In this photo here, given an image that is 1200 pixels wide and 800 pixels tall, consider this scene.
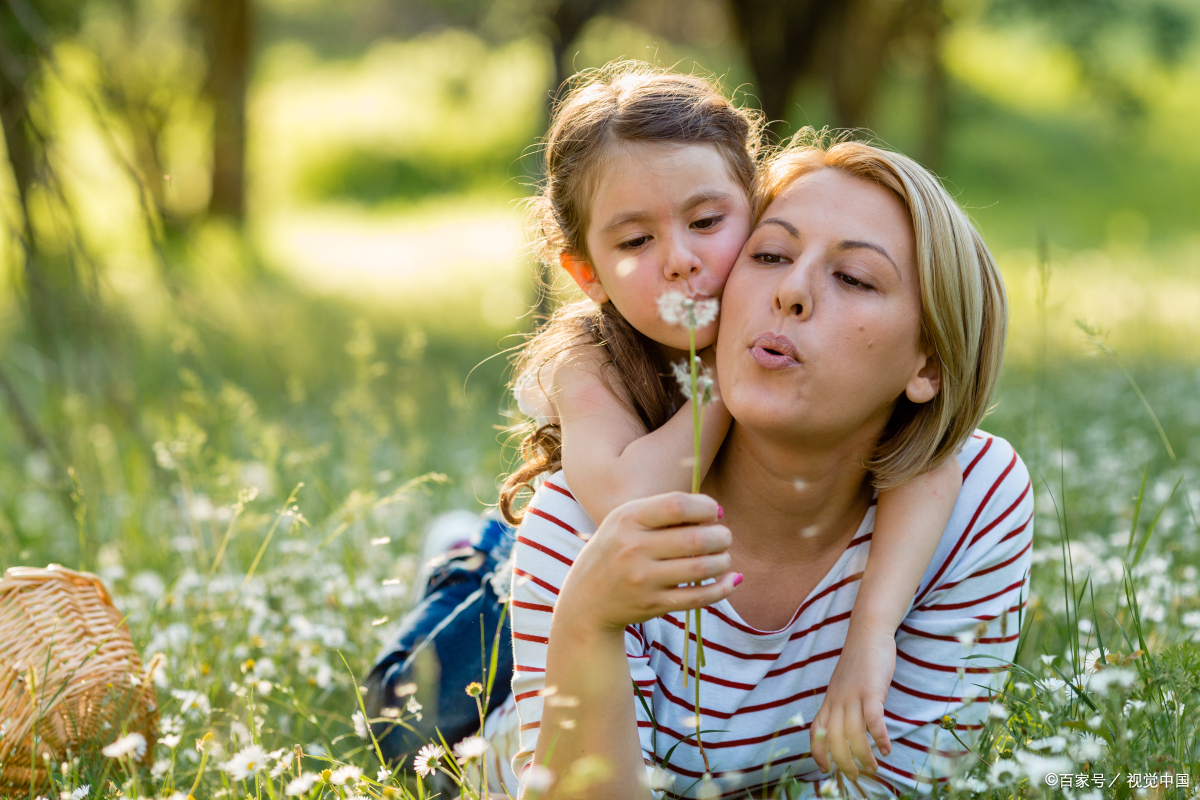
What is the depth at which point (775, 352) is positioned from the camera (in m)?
1.93

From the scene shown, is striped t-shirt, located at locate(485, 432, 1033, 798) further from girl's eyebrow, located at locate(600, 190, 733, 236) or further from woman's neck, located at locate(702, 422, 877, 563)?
girl's eyebrow, located at locate(600, 190, 733, 236)

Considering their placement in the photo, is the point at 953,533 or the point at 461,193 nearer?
the point at 953,533

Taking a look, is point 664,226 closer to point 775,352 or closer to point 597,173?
point 597,173

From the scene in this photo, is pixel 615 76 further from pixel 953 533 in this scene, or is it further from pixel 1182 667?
pixel 1182 667

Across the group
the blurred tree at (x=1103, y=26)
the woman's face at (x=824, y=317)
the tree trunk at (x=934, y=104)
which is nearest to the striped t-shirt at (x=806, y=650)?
the woman's face at (x=824, y=317)

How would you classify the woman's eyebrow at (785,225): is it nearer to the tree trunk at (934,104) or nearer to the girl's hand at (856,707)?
the girl's hand at (856,707)

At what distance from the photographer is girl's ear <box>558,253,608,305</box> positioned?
249cm

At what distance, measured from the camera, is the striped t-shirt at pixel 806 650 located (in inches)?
83.4

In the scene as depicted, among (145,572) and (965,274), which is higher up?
(965,274)

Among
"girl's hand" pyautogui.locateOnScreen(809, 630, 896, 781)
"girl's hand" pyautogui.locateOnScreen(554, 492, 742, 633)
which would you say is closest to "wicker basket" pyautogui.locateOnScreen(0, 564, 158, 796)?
"girl's hand" pyautogui.locateOnScreen(554, 492, 742, 633)

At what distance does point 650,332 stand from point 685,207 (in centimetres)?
28

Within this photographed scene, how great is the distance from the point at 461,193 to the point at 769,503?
24.2 meters

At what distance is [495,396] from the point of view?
7.47 metres

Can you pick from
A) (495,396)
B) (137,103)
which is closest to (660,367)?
(137,103)
